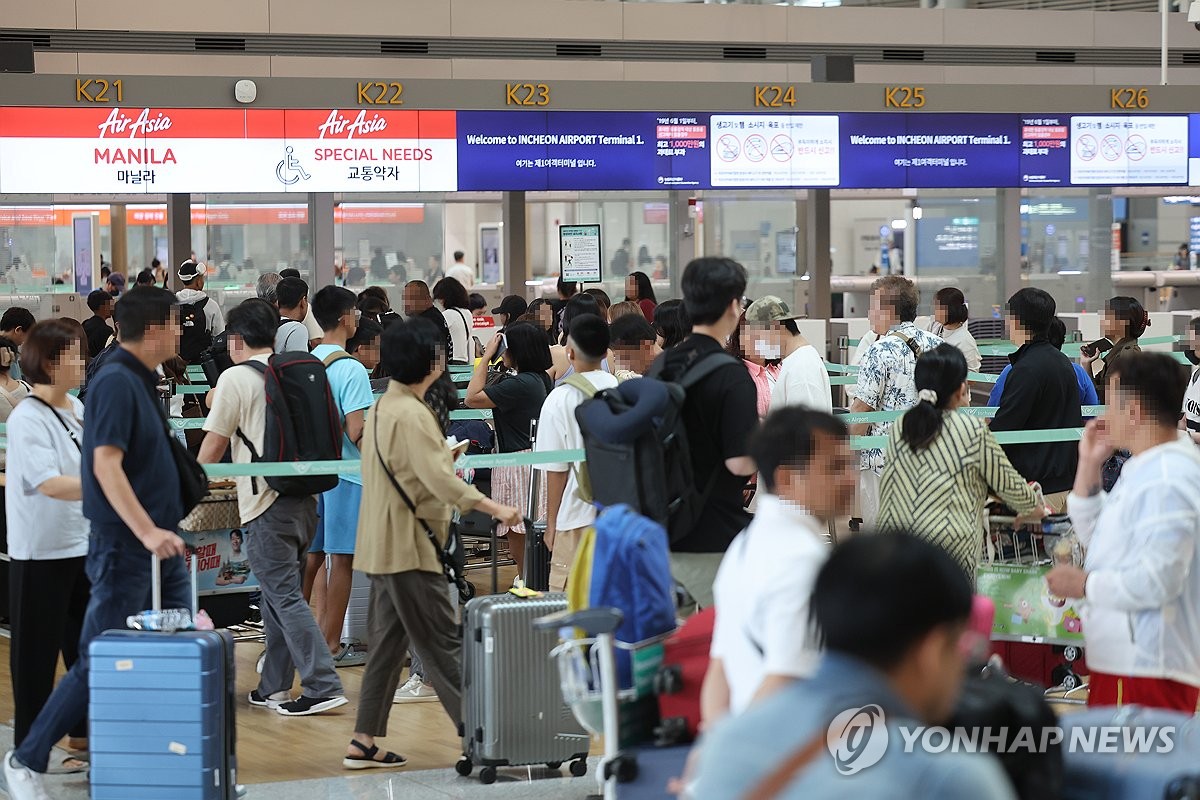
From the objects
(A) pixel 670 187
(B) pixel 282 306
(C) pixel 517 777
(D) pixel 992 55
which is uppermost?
(D) pixel 992 55

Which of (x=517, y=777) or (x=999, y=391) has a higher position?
(x=999, y=391)

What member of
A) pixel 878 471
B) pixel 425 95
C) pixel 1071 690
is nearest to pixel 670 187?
pixel 425 95

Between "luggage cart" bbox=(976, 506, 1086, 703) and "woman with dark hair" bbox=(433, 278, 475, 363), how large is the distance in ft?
17.2

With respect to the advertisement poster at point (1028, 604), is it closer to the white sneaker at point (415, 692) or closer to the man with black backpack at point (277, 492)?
the white sneaker at point (415, 692)

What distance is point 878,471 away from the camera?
8.04 metres

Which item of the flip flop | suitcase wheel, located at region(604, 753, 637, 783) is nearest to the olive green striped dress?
suitcase wheel, located at region(604, 753, 637, 783)

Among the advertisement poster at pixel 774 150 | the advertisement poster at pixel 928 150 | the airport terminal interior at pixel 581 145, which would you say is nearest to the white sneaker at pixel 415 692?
the airport terminal interior at pixel 581 145

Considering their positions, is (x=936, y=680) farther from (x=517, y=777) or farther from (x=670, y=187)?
(x=670, y=187)

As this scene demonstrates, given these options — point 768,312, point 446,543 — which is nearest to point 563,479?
point 446,543

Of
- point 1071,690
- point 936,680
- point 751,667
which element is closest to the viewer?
point 936,680

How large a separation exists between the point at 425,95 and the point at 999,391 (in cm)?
607

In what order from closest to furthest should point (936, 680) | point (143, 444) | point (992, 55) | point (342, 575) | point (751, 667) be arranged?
point (936, 680)
point (751, 667)
point (143, 444)
point (342, 575)
point (992, 55)

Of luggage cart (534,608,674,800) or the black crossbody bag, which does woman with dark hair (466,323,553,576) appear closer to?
the black crossbody bag

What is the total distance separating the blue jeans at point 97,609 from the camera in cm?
475
